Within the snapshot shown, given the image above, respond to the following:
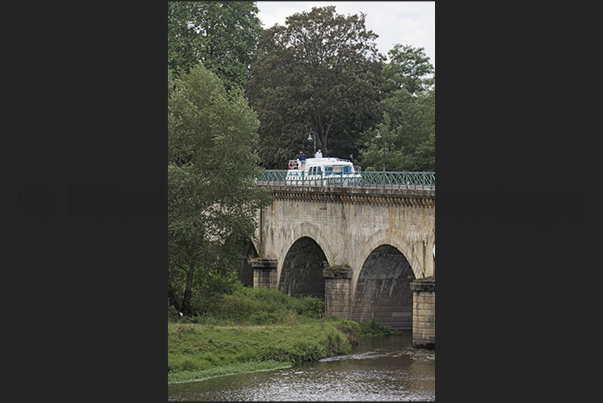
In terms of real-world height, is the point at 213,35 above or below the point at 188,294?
above

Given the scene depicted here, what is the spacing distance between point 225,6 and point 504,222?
5240cm

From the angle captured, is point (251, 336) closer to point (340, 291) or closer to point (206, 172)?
point (206, 172)

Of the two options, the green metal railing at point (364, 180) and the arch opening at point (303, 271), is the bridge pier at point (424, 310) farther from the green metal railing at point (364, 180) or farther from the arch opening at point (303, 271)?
the arch opening at point (303, 271)

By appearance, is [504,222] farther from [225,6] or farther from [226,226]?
[225,6]

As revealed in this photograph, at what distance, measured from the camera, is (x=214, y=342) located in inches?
1291

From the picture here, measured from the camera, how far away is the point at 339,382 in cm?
2892

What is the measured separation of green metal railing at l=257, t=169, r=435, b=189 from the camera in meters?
35.6

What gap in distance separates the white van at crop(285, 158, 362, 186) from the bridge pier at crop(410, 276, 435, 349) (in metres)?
8.01

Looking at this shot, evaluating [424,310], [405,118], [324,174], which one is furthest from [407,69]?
[424,310]

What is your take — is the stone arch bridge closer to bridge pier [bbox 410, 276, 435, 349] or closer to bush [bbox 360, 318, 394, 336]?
bridge pier [bbox 410, 276, 435, 349]

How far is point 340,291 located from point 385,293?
1.92 metres

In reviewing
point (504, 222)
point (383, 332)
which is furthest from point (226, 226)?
point (504, 222)

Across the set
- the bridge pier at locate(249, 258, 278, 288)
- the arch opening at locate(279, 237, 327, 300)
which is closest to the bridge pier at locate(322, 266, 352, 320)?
Answer: the arch opening at locate(279, 237, 327, 300)

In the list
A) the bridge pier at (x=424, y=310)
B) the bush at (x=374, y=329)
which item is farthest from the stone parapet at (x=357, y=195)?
the bush at (x=374, y=329)
